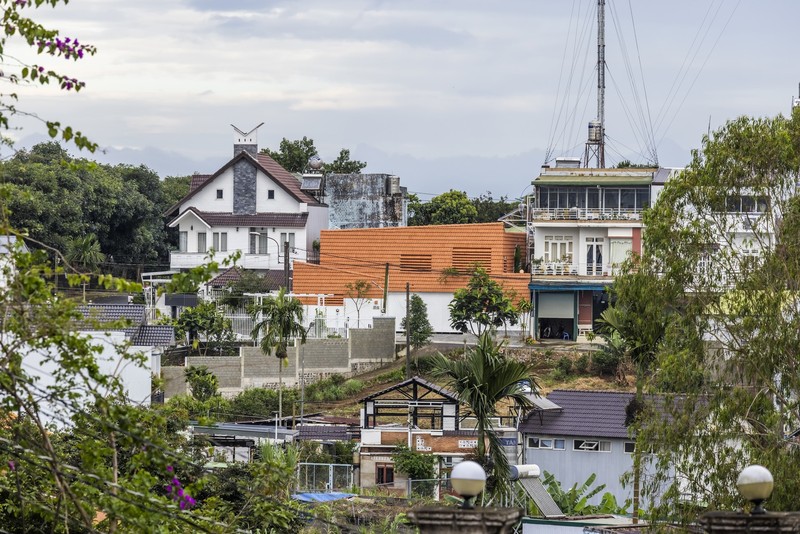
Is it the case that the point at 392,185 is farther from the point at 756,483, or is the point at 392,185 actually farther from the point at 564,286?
the point at 756,483

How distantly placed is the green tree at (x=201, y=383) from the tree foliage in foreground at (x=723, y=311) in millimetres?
24192

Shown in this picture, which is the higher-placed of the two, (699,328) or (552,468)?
(699,328)

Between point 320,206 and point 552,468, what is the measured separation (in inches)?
1421

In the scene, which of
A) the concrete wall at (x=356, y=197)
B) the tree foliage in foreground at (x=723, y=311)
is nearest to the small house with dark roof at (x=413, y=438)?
the tree foliage in foreground at (x=723, y=311)

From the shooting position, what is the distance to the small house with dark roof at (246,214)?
7056 centimetres

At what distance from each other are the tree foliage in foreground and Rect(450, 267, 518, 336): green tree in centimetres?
2897

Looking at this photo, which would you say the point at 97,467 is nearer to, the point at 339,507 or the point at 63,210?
the point at 339,507

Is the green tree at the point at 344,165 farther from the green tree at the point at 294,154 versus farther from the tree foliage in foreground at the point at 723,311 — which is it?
the tree foliage in foreground at the point at 723,311

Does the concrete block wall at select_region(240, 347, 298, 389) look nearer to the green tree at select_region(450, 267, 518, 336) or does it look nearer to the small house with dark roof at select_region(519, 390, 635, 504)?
the green tree at select_region(450, 267, 518, 336)

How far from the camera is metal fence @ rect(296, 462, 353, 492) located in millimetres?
34678

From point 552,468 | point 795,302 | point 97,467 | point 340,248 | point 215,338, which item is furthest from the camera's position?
point 340,248

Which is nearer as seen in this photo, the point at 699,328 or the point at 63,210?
the point at 699,328

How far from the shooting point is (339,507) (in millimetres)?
30922

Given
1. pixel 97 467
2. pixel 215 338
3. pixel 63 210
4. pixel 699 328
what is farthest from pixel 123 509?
pixel 63 210
